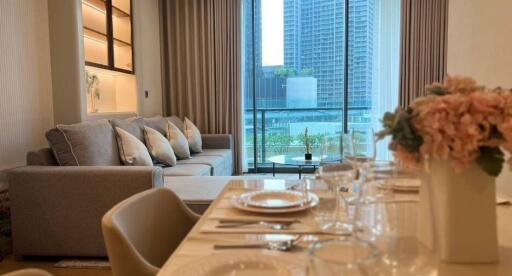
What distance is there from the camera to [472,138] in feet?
2.40

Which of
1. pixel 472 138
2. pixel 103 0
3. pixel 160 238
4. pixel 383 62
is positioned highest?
pixel 103 0

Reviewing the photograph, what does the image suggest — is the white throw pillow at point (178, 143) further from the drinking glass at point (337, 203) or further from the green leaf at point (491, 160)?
the green leaf at point (491, 160)

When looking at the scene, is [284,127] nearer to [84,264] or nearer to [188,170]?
[188,170]

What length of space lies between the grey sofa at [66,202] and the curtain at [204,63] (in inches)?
114

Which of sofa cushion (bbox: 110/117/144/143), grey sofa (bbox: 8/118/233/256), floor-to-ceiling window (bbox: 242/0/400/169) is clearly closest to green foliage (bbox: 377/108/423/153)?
grey sofa (bbox: 8/118/233/256)

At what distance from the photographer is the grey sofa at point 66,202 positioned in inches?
91.3

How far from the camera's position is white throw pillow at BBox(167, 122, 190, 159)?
4051 millimetres

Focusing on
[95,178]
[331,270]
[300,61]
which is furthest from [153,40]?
[331,270]

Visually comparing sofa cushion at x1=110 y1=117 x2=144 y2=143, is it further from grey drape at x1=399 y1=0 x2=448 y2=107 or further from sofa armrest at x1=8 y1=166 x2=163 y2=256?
grey drape at x1=399 y1=0 x2=448 y2=107

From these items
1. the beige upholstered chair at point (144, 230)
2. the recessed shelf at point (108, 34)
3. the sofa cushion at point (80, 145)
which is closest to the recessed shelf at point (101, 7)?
the recessed shelf at point (108, 34)

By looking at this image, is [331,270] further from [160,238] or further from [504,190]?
[504,190]

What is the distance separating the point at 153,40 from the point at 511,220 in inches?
182

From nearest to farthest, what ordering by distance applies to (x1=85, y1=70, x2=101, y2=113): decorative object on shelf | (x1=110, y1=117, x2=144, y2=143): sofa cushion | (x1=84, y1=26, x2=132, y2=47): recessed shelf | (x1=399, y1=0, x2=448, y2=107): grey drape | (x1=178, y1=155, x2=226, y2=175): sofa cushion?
1. (x1=110, y1=117, x2=144, y2=143): sofa cushion
2. (x1=84, y1=26, x2=132, y2=47): recessed shelf
3. (x1=85, y1=70, x2=101, y2=113): decorative object on shelf
4. (x1=178, y1=155, x2=226, y2=175): sofa cushion
5. (x1=399, y1=0, x2=448, y2=107): grey drape

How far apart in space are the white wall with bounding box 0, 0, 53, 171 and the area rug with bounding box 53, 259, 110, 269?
32.5 inches
